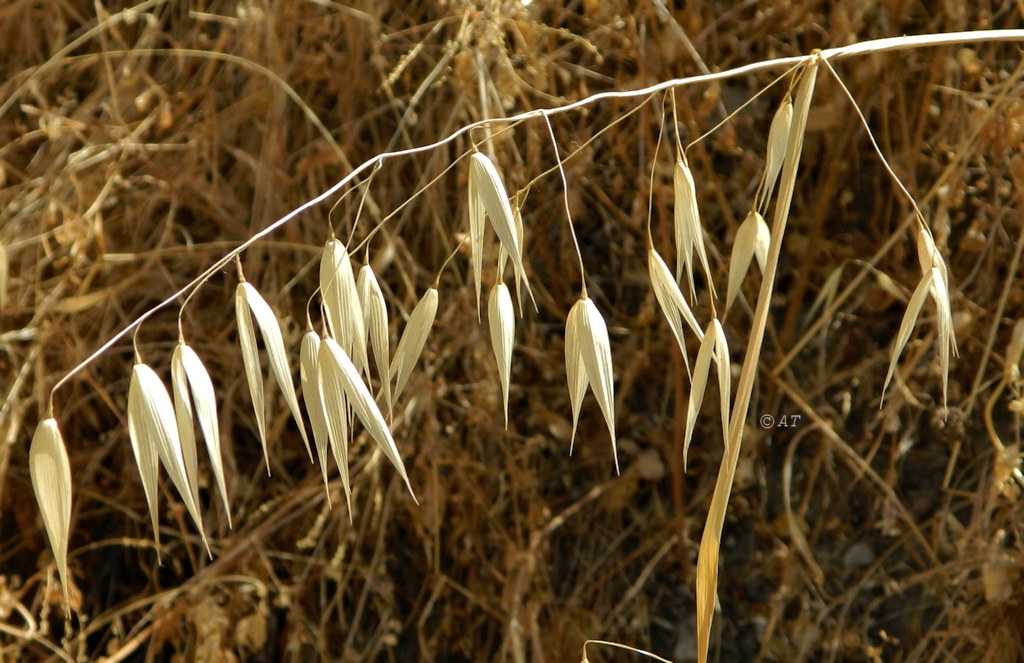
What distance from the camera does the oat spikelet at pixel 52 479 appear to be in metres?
0.42

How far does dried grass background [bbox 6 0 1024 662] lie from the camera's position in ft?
3.34

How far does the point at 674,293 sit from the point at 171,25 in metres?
1.01

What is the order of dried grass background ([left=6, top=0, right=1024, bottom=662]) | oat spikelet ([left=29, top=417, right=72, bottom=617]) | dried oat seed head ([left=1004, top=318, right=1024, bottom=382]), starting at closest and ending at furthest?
oat spikelet ([left=29, top=417, right=72, bottom=617]) < dried oat seed head ([left=1004, top=318, right=1024, bottom=382]) < dried grass background ([left=6, top=0, right=1024, bottom=662])

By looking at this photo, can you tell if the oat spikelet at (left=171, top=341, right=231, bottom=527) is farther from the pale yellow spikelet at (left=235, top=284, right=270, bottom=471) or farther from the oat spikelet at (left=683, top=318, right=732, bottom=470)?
the oat spikelet at (left=683, top=318, right=732, bottom=470)

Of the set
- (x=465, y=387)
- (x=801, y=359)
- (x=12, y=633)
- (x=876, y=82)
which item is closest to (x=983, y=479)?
(x=801, y=359)

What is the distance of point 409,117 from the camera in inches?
43.3

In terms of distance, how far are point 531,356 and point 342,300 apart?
25.9 inches

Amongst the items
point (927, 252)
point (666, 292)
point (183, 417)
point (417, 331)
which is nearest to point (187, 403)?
A: point (183, 417)

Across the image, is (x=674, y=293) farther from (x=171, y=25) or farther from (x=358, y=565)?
(x=171, y=25)

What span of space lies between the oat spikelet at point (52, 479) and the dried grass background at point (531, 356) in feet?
1.98

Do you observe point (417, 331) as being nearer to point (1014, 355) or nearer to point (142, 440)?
point (142, 440)

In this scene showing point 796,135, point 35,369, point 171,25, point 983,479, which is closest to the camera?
point 796,135

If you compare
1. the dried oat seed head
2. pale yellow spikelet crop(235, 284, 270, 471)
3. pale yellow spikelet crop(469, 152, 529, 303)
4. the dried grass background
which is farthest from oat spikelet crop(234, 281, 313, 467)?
the dried oat seed head

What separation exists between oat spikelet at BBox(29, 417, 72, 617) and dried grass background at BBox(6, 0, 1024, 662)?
60 centimetres
